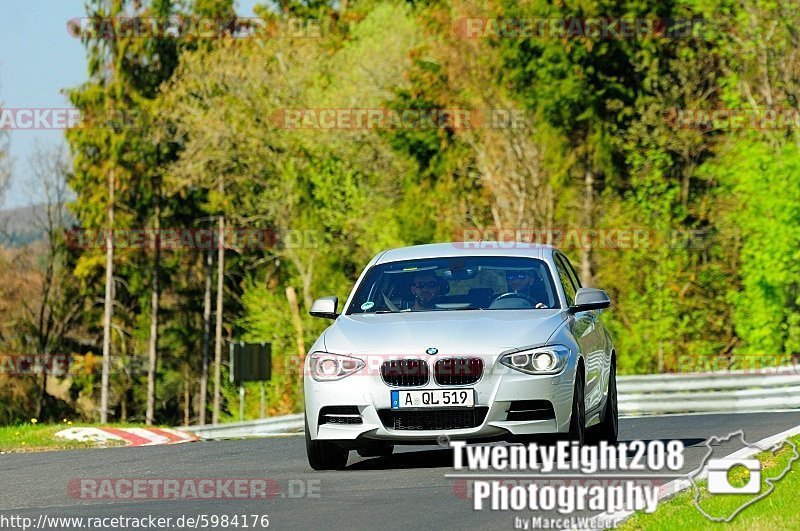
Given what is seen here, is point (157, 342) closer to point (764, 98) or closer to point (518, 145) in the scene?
point (518, 145)

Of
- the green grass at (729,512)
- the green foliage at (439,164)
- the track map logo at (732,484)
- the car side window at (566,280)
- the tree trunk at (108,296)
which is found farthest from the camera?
the tree trunk at (108,296)

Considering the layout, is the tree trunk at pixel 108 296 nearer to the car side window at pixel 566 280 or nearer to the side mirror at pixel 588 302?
the car side window at pixel 566 280

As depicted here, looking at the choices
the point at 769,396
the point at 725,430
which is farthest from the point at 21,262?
the point at 725,430

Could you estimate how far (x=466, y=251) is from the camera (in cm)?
1395

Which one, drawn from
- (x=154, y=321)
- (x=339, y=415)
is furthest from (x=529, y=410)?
(x=154, y=321)

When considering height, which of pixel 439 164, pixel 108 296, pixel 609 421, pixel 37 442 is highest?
pixel 439 164

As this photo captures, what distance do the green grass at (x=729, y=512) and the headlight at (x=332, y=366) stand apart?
2.80 metres

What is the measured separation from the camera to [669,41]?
46812 millimetres

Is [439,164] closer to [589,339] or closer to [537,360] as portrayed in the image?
Answer: [589,339]

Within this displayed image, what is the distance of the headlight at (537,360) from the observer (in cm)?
1206

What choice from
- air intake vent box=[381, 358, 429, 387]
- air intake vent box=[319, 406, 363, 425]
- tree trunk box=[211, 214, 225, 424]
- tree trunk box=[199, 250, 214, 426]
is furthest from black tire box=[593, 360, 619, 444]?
tree trunk box=[199, 250, 214, 426]

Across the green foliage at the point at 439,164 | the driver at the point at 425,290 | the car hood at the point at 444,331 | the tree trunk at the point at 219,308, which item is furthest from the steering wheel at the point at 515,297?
the tree trunk at the point at 219,308

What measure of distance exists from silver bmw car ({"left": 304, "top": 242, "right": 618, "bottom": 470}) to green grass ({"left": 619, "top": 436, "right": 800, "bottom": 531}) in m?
1.64

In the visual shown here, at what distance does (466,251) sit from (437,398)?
224 cm
